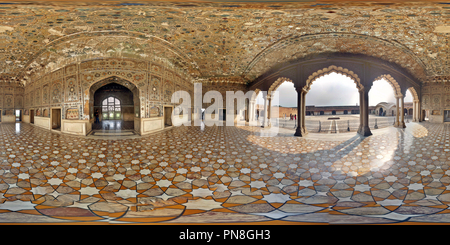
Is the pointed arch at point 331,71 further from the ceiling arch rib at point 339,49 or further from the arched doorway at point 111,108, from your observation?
Answer: the arched doorway at point 111,108

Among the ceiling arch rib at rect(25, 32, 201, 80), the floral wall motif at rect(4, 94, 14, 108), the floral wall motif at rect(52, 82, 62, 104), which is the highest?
the ceiling arch rib at rect(25, 32, 201, 80)

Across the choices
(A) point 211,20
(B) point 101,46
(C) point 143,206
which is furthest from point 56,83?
(A) point 211,20

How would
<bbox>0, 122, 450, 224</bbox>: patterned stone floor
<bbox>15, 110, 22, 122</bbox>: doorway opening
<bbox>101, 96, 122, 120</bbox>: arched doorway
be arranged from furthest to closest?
<bbox>15, 110, 22, 122</bbox>: doorway opening, <bbox>101, 96, 122, 120</bbox>: arched doorway, <bbox>0, 122, 450, 224</bbox>: patterned stone floor

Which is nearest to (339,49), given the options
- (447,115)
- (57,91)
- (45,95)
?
(447,115)

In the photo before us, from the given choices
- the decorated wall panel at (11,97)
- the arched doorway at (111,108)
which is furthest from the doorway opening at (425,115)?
the decorated wall panel at (11,97)

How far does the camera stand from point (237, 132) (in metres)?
1.85

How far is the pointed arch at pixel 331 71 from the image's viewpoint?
1.65 m

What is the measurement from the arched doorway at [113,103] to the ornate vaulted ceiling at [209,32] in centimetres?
24

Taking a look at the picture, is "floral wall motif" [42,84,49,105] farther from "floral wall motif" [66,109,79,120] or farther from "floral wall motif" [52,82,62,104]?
"floral wall motif" [66,109,79,120]

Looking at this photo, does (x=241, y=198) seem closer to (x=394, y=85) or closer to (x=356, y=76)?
(x=356, y=76)

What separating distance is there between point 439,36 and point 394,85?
0.48m

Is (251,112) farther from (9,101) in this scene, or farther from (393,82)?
(9,101)

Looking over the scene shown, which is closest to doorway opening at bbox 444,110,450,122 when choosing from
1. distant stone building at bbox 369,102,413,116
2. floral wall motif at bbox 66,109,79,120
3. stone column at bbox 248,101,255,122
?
distant stone building at bbox 369,102,413,116

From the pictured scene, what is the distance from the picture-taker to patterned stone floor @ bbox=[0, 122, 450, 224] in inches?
42.7
